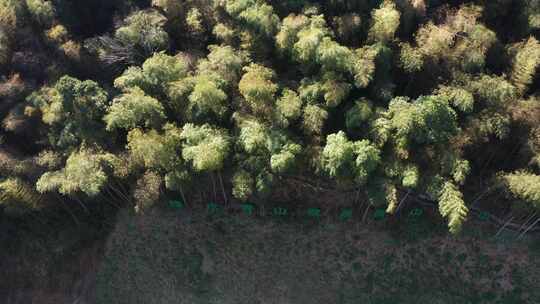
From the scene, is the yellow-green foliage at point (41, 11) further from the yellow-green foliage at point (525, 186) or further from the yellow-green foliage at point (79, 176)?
the yellow-green foliage at point (525, 186)

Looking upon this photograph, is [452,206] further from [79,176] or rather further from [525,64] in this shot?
[79,176]

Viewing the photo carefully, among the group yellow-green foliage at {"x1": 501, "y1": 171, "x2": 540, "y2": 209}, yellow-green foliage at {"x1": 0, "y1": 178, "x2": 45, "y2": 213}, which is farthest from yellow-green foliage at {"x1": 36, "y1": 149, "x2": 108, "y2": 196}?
yellow-green foliage at {"x1": 501, "y1": 171, "x2": 540, "y2": 209}

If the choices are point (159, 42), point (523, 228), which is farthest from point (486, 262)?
point (159, 42)

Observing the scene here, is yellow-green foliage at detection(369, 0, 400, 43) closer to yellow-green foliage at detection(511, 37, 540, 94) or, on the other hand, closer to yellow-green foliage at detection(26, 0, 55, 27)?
yellow-green foliage at detection(511, 37, 540, 94)

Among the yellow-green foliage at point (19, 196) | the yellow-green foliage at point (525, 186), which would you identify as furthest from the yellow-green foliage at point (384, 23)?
the yellow-green foliage at point (19, 196)

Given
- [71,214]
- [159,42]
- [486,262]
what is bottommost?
[71,214]

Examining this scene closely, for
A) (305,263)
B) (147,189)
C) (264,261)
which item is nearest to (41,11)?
(147,189)

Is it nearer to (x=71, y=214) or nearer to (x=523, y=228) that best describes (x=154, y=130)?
(x=71, y=214)
